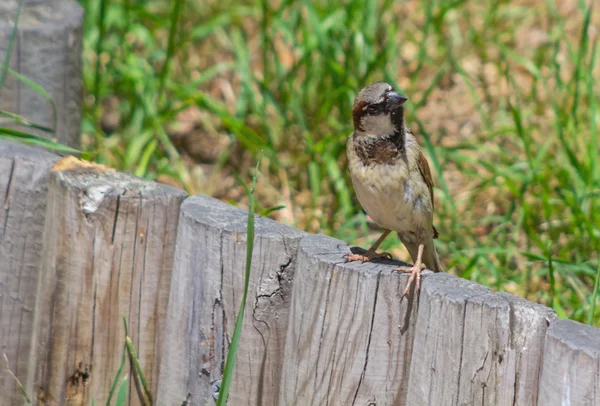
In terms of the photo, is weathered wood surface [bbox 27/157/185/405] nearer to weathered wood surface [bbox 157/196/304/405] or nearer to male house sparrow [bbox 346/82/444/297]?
weathered wood surface [bbox 157/196/304/405]

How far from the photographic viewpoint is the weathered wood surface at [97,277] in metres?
2.61

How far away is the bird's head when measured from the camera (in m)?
2.97

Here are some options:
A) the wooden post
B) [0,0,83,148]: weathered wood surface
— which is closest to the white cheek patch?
the wooden post

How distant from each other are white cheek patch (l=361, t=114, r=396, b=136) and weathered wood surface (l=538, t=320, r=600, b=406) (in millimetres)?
1161

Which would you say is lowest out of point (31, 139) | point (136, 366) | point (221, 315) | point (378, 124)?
point (136, 366)

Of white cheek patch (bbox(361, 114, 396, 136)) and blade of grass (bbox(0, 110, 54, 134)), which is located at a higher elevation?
white cheek patch (bbox(361, 114, 396, 136))

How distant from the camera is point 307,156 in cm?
469

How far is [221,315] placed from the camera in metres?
2.51

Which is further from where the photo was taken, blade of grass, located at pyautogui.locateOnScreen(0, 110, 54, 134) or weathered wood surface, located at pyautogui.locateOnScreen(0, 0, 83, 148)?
weathered wood surface, located at pyautogui.locateOnScreen(0, 0, 83, 148)

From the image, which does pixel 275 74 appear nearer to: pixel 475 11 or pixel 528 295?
pixel 475 11

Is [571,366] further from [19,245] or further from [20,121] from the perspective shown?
[20,121]

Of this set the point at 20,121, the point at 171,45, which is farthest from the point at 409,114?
the point at 20,121

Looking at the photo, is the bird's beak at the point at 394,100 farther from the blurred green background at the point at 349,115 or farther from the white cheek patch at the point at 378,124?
the blurred green background at the point at 349,115

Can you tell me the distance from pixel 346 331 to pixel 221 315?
390mm
